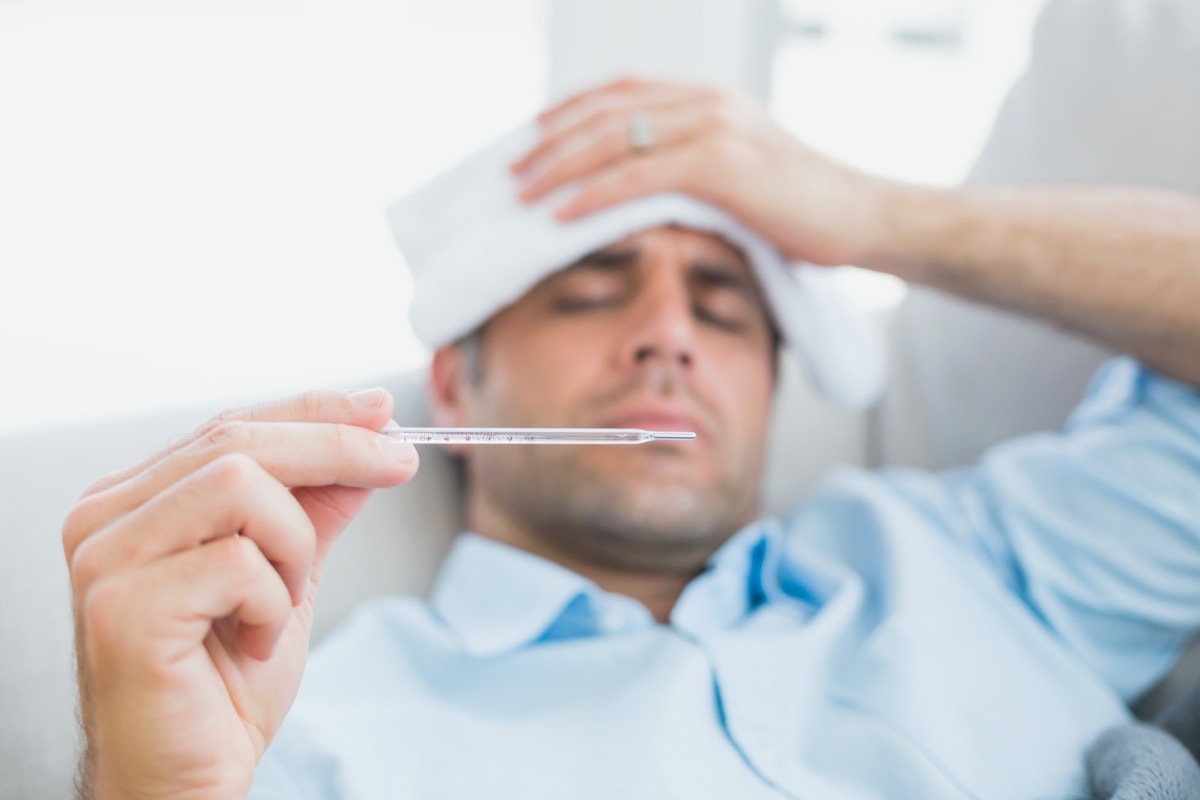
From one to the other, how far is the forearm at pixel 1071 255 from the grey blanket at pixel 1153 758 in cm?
31

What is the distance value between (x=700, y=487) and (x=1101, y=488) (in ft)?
1.17

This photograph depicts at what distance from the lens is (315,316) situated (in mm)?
1462

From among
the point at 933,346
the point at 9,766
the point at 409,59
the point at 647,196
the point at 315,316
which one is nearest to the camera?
the point at 9,766

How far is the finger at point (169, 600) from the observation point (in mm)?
424

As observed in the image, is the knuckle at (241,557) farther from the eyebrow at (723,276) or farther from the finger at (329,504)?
the eyebrow at (723,276)

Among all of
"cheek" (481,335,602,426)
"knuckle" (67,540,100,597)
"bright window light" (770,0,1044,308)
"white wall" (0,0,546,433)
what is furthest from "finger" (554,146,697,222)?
"bright window light" (770,0,1044,308)

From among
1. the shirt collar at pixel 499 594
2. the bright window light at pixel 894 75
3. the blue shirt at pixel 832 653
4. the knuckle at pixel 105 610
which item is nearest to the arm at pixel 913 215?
the blue shirt at pixel 832 653

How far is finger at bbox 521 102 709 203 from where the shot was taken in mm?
902

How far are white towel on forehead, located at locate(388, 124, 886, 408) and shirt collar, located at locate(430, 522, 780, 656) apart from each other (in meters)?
0.21

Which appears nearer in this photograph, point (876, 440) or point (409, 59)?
point (876, 440)

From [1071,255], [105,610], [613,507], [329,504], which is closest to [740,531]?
[613,507]

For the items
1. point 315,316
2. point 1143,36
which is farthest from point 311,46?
point 1143,36

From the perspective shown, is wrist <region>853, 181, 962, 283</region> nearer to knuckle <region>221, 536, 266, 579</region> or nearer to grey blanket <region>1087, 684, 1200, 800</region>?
grey blanket <region>1087, 684, 1200, 800</region>

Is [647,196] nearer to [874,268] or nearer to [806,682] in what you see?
[874,268]
